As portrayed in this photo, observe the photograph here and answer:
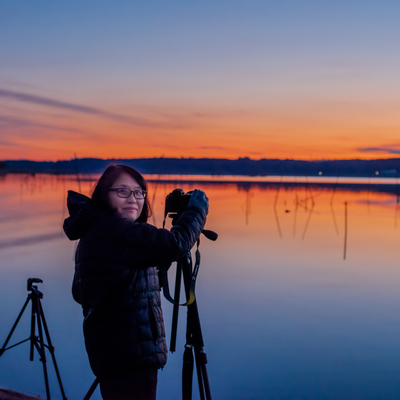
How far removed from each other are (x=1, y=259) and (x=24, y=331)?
4569 mm

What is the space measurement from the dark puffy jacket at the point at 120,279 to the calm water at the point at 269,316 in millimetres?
2383

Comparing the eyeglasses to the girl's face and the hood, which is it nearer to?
the girl's face

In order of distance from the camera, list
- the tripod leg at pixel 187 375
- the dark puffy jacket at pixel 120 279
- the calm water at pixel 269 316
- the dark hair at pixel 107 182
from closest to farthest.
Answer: the dark puffy jacket at pixel 120 279, the dark hair at pixel 107 182, the tripod leg at pixel 187 375, the calm water at pixel 269 316

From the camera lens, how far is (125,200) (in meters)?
1.75

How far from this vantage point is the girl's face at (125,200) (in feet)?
5.72

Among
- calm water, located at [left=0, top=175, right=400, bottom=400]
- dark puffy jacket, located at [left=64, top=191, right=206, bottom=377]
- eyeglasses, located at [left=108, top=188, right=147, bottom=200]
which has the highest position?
eyeglasses, located at [left=108, top=188, right=147, bottom=200]

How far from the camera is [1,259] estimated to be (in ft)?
30.6

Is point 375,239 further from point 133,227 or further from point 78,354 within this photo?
point 133,227

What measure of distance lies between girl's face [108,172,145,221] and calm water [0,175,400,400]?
8.43 feet

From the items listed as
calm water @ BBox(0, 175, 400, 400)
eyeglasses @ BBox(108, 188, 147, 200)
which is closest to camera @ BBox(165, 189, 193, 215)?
eyeglasses @ BBox(108, 188, 147, 200)

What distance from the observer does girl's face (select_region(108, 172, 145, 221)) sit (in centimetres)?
174

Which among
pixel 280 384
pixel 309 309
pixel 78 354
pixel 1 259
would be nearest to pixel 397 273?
pixel 309 309

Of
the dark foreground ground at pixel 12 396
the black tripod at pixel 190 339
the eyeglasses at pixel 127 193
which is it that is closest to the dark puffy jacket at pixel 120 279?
the eyeglasses at pixel 127 193

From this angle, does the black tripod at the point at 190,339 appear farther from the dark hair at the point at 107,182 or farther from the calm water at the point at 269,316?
the calm water at the point at 269,316
